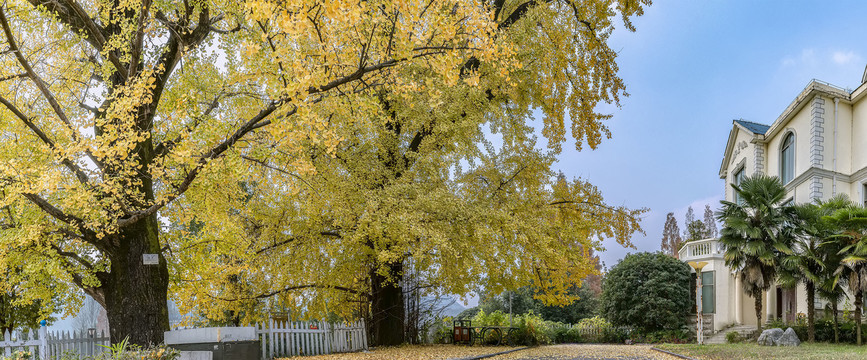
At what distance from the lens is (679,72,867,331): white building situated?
83.9 feet

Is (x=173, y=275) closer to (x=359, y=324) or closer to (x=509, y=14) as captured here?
(x=359, y=324)

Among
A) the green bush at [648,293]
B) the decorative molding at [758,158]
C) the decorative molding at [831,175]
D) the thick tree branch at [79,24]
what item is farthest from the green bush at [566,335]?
the thick tree branch at [79,24]

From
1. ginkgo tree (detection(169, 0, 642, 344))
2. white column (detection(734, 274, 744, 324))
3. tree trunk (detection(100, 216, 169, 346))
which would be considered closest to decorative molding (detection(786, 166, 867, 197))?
white column (detection(734, 274, 744, 324))

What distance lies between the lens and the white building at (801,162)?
83.9ft

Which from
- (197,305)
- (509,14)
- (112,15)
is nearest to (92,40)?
(112,15)

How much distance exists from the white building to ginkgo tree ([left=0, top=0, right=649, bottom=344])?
11.0 metres

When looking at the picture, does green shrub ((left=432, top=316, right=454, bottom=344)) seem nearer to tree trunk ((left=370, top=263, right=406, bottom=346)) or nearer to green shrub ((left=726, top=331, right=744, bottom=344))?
tree trunk ((left=370, top=263, right=406, bottom=346))

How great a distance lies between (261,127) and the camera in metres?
10.8

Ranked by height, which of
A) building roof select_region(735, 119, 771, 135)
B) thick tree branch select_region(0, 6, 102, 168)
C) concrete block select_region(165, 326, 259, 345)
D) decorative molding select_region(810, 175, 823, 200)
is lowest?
concrete block select_region(165, 326, 259, 345)

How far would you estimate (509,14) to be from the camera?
62.0 feet

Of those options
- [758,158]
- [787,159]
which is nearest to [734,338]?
[787,159]

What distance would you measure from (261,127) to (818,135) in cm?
2338

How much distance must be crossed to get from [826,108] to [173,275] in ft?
80.9

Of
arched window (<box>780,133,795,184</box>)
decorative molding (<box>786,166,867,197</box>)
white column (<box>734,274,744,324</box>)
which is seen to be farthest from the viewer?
white column (<box>734,274,744,324</box>)
